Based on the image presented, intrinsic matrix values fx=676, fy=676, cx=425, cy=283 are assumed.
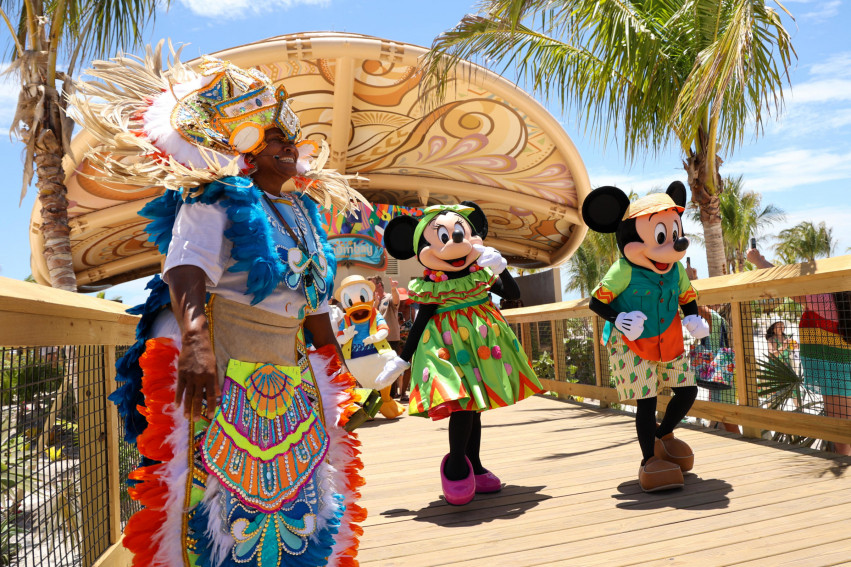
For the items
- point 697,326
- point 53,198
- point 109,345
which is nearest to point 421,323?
point 697,326

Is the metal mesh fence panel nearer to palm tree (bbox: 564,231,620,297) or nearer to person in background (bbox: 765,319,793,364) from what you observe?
person in background (bbox: 765,319,793,364)

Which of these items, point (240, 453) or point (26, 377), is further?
point (26, 377)

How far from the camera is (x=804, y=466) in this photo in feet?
11.6

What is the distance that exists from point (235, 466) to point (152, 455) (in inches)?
8.1

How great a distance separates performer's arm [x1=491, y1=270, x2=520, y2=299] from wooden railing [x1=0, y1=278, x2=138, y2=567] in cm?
189

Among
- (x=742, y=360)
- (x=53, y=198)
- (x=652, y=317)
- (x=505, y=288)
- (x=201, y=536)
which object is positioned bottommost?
(x=201, y=536)

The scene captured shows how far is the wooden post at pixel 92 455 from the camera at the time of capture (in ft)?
7.77

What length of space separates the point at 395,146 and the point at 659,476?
12.4m

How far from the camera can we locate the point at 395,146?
14.9 metres

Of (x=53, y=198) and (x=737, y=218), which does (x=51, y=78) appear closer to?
(x=53, y=198)

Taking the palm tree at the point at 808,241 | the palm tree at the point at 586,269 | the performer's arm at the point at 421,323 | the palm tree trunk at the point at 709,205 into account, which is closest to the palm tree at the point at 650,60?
the palm tree trunk at the point at 709,205

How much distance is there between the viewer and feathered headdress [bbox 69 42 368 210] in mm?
1822

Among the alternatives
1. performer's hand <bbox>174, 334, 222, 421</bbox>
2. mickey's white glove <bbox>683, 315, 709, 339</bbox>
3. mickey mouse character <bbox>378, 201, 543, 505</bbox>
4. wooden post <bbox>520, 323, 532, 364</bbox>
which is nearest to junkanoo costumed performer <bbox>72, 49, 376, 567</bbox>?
performer's hand <bbox>174, 334, 222, 421</bbox>

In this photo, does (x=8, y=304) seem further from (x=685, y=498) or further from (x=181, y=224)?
(x=685, y=498)
